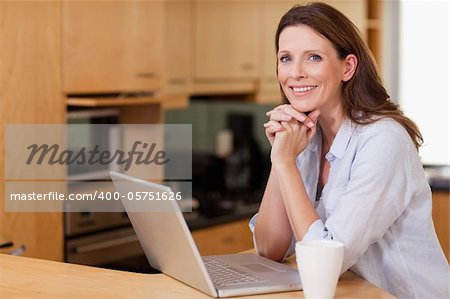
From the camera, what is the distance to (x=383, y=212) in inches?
75.5

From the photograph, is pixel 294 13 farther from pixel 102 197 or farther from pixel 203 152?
pixel 203 152

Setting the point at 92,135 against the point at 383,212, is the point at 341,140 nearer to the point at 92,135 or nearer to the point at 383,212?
the point at 383,212

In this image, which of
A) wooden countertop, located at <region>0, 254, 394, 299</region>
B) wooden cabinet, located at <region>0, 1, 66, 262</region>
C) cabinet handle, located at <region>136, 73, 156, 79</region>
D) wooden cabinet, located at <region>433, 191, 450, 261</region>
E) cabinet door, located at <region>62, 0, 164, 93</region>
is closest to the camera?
wooden countertop, located at <region>0, 254, 394, 299</region>

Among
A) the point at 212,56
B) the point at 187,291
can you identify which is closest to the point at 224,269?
the point at 187,291

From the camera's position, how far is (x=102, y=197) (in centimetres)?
352

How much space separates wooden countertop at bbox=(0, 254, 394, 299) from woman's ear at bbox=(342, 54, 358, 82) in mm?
555

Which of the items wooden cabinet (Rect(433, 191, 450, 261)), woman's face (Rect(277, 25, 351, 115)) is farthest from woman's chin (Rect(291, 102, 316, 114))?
wooden cabinet (Rect(433, 191, 450, 261))

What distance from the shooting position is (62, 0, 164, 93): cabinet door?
327 cm

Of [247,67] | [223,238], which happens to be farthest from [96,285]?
[247,67]

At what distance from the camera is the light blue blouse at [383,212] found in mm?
1886

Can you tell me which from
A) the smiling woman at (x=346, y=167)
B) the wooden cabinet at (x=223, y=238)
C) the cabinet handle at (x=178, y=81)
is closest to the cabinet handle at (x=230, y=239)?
the wooden cabinet at (x=223, y=238)

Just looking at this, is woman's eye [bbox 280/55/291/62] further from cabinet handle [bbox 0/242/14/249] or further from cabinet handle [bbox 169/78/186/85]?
cabinet handle [bbox 169/78/186/85]

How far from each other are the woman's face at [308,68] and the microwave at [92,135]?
4.77 ft

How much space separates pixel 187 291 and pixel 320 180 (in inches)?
25.4
